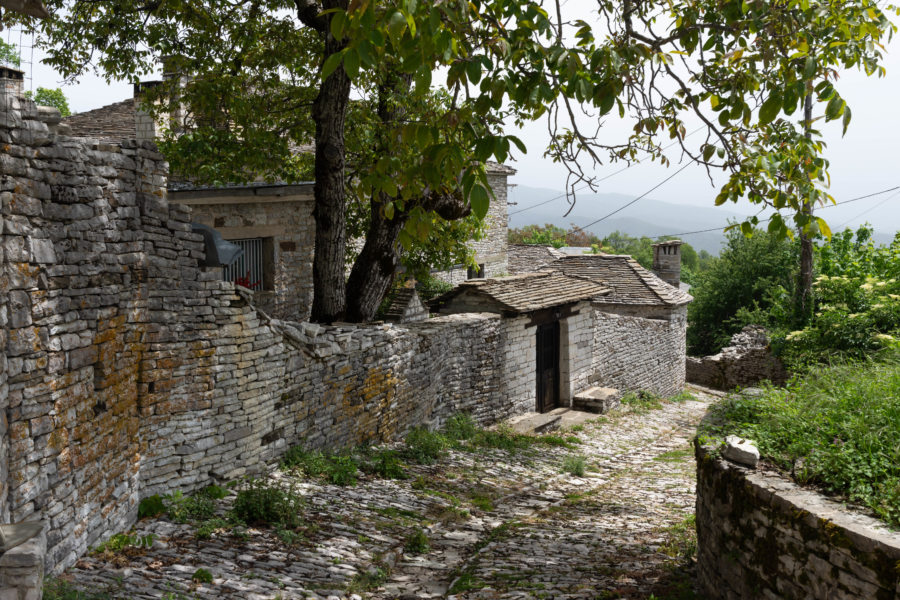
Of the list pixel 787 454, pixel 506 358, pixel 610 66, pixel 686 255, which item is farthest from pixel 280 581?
pixel 686 255

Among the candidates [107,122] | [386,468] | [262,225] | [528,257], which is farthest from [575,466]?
[528,257]

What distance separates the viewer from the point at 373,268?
40.4 ft

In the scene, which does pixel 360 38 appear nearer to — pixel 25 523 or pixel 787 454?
pixel 25 523

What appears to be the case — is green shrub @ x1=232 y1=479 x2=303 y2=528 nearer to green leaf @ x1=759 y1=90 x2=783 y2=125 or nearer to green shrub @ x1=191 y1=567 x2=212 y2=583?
green shrub @ x1=191 y1=567 x2=212 y2=583

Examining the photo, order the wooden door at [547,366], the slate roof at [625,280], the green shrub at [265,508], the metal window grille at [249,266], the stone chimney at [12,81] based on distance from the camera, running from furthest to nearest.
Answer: the slate roof at [625,280], the wooden door at [547,366], the metal window grille at [249,266], the green shrub at [265,508], the stone chimney at [12,81]

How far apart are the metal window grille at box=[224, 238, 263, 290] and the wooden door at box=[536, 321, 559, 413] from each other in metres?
6.38

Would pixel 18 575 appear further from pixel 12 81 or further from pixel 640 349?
pixel 640 349

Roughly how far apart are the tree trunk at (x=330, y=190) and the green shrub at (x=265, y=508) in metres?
4.63

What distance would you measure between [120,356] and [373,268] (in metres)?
6.32

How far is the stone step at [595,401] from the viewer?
16734 mm

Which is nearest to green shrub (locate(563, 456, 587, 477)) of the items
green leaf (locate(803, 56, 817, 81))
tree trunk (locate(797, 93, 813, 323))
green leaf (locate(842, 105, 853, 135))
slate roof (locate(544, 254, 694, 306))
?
green leaf (locate(842, 105, 853, 135))

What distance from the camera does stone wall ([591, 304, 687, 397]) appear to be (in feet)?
60.9

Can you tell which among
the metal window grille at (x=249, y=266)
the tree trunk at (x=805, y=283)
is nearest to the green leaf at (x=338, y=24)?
the metal window grille at (x=249, y=266)

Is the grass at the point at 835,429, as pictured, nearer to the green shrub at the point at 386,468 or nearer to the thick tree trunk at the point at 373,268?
the green shrub at the point at 386,468
